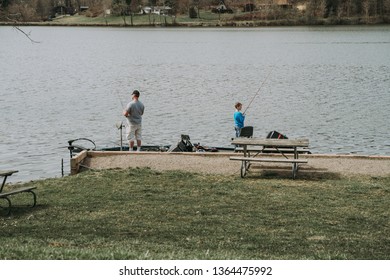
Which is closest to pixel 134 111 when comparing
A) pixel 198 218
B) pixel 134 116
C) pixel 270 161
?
pixel 134 116

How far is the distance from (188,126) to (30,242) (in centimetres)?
2671

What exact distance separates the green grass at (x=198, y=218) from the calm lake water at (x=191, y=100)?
8.70 m

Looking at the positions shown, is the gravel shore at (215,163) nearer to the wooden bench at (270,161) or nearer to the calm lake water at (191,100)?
the wooden bench at (270,161)

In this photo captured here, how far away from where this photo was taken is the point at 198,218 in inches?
535

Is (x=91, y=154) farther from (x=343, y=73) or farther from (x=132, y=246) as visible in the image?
(x=343, y=73)

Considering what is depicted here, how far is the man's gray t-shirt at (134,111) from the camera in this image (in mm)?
23031

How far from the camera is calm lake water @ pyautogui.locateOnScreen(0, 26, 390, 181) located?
3322cm

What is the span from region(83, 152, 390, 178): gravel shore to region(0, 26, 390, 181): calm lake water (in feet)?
16.8

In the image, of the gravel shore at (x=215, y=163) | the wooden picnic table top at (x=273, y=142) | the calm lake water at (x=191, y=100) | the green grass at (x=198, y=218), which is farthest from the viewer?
the calm lake water at (x=191, y=100)

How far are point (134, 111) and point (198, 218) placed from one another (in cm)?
1002

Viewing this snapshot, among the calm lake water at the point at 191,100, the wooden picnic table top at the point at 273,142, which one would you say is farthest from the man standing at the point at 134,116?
the wooden picnic table top at the point at 273,142

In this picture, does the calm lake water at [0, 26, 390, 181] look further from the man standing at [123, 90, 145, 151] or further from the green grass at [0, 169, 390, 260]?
the green grass at [0, 169, 390, 260]

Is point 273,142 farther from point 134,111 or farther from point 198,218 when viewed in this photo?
point 134,111

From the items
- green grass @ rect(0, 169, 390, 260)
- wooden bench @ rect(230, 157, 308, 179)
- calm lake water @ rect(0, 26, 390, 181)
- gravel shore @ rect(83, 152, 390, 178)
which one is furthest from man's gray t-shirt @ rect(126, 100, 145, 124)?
wooden bench @ rect(230, 157, 308, 179)
